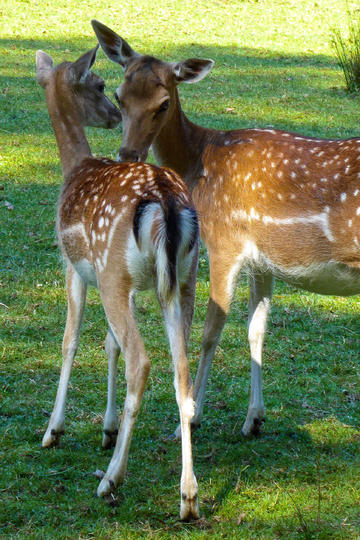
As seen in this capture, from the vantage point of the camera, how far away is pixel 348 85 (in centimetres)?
1339

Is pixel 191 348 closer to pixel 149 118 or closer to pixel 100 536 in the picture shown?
pixel 149 118

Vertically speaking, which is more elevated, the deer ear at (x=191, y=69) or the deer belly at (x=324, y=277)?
the deer ear at (x=191, y=69)

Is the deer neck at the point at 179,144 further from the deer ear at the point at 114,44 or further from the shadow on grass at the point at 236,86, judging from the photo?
the shadow on grass at the point at 236,86

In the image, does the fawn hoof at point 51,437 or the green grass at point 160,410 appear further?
the fawn hoof at point 51,437

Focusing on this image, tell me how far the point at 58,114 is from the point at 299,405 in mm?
2423

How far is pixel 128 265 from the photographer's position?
4016 millimetres

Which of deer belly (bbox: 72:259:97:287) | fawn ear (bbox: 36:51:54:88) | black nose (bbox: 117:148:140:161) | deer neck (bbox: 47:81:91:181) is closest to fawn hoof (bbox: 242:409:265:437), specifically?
deer belly (bbox: 72:259:97:287)

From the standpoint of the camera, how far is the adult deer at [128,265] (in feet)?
12.7

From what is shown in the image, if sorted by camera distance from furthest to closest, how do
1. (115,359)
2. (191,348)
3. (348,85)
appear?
(348,85) → (191,348) → (115,359)

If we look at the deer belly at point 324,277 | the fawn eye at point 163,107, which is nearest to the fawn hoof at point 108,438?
the deer belly at point 324,277

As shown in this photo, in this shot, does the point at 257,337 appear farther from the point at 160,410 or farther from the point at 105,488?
the point at 105,488

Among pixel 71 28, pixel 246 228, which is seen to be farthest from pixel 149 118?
pixel 71 28

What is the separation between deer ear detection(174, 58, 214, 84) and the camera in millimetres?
5449

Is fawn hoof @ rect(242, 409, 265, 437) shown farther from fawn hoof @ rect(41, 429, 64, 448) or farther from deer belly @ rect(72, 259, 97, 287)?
deer belly @ rect(72, 259, 97, 287)
